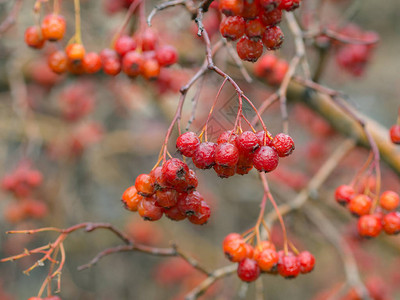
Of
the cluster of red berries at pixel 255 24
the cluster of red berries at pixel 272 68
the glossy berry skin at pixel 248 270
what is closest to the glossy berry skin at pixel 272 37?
the cluster of red berries at pixel 255 24

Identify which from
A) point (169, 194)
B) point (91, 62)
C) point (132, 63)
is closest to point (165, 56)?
point (132, 63)

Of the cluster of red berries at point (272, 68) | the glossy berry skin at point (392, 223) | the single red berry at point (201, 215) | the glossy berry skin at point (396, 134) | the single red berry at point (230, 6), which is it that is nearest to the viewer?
the single red berry at point (230, 6)

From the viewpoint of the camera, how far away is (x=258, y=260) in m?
1.55

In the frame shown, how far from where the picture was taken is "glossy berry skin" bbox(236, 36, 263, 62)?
1.25 metres

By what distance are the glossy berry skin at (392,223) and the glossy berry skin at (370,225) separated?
3 cm

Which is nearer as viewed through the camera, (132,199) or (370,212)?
(132,199)

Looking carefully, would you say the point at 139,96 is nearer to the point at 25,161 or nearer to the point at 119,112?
the point at 119,112

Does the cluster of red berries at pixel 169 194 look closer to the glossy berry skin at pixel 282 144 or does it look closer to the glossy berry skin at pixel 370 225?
the glossy berry skin at pixel 282 144

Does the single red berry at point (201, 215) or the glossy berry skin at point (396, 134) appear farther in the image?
the glossy berry skin at point (396, 134)

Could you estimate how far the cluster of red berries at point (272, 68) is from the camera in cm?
274

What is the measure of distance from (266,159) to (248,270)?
20.3 inches

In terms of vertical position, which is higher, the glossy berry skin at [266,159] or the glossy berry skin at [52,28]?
the glossy berry skin at [52,28]

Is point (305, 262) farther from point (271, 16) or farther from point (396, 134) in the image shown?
point (271, 16)

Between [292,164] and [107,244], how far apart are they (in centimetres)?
210
